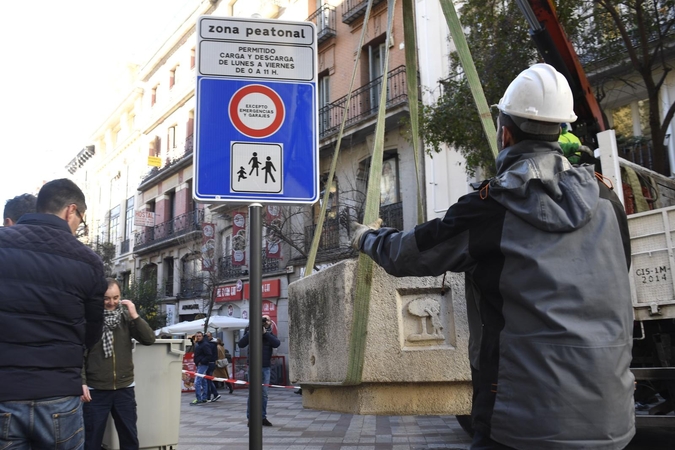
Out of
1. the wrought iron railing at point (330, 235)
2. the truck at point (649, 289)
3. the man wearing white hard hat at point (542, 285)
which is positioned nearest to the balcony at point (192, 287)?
the wrought iron railing at point (330, 235)

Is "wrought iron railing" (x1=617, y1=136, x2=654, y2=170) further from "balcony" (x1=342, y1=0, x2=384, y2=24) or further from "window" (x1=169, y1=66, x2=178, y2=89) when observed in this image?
"window" (x1=169, y1=66, x2=178, y2=89)

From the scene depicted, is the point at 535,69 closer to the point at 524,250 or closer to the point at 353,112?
the point at 524,250

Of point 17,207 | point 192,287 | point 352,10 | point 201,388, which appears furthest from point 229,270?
point 17,207

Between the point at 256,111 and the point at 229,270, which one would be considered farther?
the point at 229,270

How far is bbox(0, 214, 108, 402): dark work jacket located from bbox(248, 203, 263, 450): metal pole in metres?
0.79

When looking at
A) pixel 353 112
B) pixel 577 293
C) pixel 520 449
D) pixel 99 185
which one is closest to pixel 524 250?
pixel 577 293

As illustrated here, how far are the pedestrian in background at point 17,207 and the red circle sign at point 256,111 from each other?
5.75ft

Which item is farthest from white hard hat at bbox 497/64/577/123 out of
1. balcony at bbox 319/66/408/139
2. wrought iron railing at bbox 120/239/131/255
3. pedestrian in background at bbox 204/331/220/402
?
wrought iron railing at bbox 120/239/131/255

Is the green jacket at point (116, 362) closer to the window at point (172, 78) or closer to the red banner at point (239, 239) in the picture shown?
the red banner at point (239, 239)

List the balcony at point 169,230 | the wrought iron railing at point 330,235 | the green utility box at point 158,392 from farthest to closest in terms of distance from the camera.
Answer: the balcony at point 169,230, the wrought iron railing at point 330,235, the green utility box at point 158,392

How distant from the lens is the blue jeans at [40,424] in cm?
237

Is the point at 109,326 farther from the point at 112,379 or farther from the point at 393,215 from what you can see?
the point at 393,215

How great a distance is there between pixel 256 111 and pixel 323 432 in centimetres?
672

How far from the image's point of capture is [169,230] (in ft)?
100
